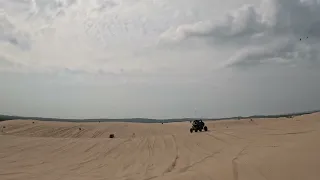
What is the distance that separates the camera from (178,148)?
16.9m

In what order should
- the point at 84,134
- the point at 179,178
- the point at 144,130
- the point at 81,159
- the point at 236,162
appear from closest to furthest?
the point at 179,178 → the point at 236,162 → the point at 81,159 → the point at 84,134 → the point at 144,130

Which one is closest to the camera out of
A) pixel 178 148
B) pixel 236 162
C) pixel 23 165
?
pixel 236 162

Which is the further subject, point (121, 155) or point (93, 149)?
point (93, 149)

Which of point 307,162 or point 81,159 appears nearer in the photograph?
point 307,162

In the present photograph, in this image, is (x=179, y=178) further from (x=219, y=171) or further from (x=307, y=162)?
(x=307, y=162)

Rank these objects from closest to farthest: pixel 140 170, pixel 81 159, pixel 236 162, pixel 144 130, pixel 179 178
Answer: pixel 179 178 < pixel 236 162 < pixel 140 170 < pixel 81 159 < pixel 144 130

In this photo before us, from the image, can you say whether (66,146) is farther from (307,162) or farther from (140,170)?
(307,162)

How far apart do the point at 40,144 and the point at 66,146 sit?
1976 mm

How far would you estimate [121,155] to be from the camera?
1567cm

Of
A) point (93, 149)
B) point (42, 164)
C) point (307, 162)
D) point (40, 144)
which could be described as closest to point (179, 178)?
point (307, 162)

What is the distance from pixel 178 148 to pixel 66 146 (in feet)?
21.9

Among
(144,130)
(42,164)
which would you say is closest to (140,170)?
(42,164)

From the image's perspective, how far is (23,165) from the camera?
1307cm

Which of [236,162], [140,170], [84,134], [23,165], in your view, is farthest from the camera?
[84,134]
